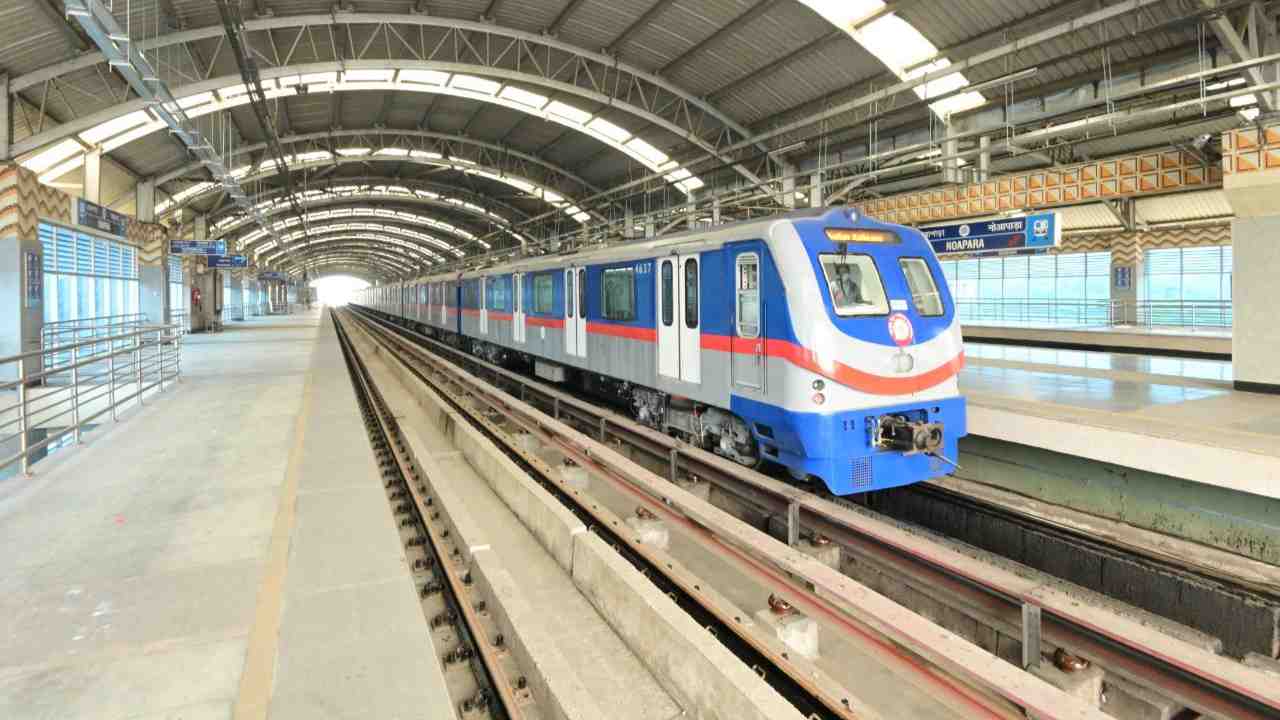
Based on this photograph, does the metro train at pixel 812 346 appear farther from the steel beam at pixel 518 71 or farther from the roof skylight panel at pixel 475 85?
the roof skylight panel at pixel 475 85

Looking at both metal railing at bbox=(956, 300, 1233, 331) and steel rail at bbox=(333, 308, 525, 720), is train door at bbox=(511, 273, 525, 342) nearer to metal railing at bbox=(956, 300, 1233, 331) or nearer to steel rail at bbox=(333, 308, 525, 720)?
steel rail at bbox=(333, 308, 525, 720)

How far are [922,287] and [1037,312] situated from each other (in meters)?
28.9

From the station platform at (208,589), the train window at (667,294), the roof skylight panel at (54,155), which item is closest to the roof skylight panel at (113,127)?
the roof skylight panel at (54,155)

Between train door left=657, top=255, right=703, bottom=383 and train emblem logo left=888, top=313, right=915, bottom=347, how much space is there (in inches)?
91.5

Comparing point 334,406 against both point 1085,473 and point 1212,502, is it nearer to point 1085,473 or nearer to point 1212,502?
point 1085,473

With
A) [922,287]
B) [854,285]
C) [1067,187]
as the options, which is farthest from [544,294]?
[1067,187]

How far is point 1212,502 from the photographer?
6.99 meters

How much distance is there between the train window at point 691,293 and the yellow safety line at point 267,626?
472 centimetres

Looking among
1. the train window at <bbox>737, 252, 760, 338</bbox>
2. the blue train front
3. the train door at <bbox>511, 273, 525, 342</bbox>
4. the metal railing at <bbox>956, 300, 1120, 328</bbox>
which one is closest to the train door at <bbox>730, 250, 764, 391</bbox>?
the train window at <bbox>737, 252, 760, 338</bbox>

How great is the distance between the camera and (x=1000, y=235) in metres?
18.2

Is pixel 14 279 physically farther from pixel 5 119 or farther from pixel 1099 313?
pixel 1099 313

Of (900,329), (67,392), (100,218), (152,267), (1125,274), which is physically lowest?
(67,392)

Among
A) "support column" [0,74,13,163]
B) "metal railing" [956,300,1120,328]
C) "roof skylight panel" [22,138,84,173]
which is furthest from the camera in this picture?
"metal railing" [956,300,1120,328]

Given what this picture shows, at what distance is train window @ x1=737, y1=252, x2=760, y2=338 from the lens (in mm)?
7750
